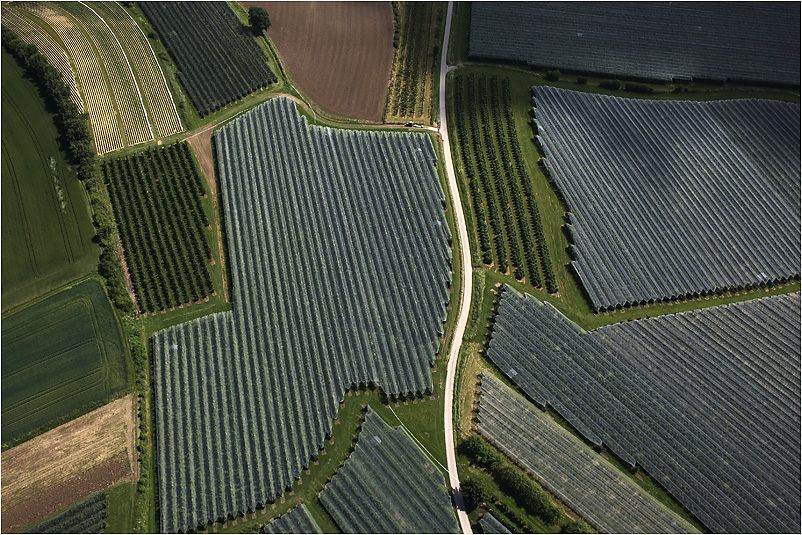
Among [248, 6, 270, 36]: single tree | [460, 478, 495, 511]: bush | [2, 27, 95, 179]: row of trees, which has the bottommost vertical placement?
[460, 478, 495, 511]: bush

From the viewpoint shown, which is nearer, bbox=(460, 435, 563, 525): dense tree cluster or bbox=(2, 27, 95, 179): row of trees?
bbox=(460, 435, 563, 525): dense tree cluster

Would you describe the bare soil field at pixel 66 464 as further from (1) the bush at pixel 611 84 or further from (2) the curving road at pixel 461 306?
(1) the bush at pixel 611 84

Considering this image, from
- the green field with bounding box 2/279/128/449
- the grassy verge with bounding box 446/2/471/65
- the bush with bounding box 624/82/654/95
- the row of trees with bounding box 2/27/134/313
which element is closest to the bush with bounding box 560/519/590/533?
the green field with bounding box 2/279/128/449

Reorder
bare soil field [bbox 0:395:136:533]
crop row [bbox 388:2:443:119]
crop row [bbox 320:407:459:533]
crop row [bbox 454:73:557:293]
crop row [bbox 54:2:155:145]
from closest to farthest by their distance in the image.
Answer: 1. crop row [bbox 320:407:459:533]
2. bare soil field [bbox 0:395:136:533]
3. crop row [bbox 454:73:557:293]
4. crop row [bbox 54:2:155:145]
5. crop row [bbox 388:2:443:119]

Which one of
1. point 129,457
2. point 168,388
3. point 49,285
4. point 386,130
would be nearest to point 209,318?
point 168,388

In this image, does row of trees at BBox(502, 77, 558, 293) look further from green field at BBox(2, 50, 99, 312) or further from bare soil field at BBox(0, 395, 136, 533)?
green field at BBox(2, 50, 99, 312)

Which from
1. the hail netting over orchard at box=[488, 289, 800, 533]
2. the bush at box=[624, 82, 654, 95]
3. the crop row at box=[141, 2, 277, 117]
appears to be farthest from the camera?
the bush at box=[624, 82, 654, 95]
